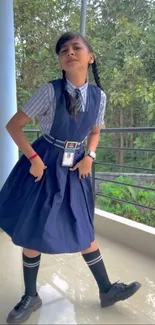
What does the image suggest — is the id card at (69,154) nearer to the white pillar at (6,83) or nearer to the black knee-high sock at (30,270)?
the black knee-high sock at (30,270)

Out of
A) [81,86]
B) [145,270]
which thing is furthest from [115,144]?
[81,86]

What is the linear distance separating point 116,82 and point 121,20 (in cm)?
77

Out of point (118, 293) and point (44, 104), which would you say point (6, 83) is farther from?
point (118, 293)

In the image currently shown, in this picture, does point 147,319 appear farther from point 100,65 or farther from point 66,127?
point 100,65

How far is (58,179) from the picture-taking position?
131 centimetres

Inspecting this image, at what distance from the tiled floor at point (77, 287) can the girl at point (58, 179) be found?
7cm

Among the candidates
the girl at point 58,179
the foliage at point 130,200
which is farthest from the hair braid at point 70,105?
the foliage at point 130,200

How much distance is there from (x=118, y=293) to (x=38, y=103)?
0.89 meters

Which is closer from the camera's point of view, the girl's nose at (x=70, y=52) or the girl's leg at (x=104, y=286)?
the girl's nose at (x=70, y=52)

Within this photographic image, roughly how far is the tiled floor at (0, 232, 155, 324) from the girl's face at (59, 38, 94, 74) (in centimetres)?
104

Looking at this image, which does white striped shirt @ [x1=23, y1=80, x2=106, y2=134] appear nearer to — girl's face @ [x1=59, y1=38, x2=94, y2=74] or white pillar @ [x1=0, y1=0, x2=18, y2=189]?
girl's face @ [x1=59, y1=38, x2=94, y2=74]

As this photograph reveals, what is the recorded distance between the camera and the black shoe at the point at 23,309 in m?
1.32

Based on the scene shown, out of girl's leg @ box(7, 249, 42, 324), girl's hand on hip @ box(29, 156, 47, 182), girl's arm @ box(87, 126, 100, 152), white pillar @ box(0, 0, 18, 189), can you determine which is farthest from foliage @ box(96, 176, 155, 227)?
girl's hand on hip @ box(29, 156, 47, 182)

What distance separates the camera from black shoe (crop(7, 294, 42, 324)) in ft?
4.32
